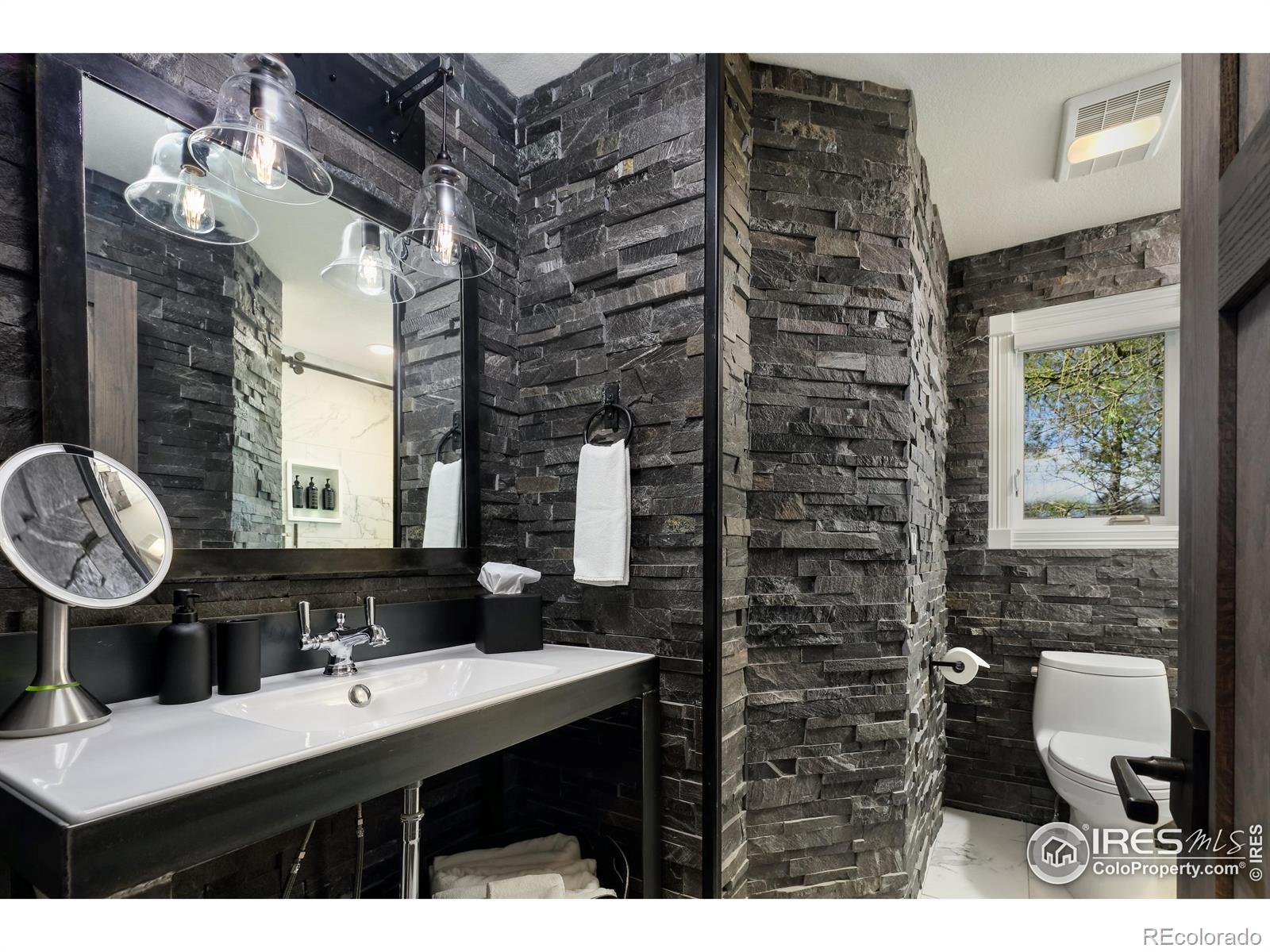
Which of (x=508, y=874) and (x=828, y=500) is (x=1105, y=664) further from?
(x=508, y=874)

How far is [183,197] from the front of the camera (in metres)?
1.24

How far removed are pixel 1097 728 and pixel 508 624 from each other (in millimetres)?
2165

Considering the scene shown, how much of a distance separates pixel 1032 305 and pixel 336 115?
2642mm

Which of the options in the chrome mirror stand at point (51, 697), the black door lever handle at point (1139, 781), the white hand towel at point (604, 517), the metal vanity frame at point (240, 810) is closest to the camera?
the black door lever handle at point (1139, 781)

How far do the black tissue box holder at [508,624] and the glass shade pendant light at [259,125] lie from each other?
1.01m

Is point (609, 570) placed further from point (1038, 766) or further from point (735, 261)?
point (1038, 766)

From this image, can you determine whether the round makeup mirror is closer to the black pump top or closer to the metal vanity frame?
the black pump top

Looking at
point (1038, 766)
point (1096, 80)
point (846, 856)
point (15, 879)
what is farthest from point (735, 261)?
point (1038, 766)

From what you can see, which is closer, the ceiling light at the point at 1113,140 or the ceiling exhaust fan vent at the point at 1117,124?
the ceiling exhaust fan vent at the point at 1117,124

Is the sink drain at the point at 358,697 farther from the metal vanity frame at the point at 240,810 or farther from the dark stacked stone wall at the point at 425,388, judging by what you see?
the dark stacked stone wall at the point at 425,388

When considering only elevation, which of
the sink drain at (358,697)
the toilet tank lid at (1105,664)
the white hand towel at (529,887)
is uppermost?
the sink drain at (358,697)

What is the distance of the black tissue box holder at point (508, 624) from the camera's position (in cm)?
165

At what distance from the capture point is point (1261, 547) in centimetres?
47

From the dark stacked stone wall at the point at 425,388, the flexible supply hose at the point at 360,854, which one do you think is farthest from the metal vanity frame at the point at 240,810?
the dark stacked stone wall at the point at 425,388
